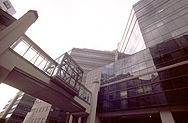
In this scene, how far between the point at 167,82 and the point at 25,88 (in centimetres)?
2398

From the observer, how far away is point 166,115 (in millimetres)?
17766

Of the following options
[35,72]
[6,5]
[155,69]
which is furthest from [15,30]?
[6,5]

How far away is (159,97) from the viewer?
62.1 feet

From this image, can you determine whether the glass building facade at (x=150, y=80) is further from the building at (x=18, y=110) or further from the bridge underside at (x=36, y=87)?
the building at (x=18, y=110)

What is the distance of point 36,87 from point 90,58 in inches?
2439

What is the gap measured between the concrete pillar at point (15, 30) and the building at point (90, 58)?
57.3 meters

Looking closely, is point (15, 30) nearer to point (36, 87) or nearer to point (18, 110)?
point (36, 87)

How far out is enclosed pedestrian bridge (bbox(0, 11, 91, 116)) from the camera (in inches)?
428

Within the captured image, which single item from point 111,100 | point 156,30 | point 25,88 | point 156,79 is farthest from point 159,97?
point 25,88

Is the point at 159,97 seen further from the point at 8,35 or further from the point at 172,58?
the point at 8,35

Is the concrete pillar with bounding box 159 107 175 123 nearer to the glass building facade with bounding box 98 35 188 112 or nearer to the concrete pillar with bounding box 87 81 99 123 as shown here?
the glass building facade with bounding box 98 35 188 112

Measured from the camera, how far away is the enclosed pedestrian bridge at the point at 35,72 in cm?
1086

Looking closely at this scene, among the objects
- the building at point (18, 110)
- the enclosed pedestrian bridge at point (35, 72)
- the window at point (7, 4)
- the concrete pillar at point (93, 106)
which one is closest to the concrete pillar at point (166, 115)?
the concrete pillar at point (93, 106)

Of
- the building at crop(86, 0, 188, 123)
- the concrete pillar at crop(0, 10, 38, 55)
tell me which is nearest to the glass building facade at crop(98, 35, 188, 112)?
the building at crop(86, 0, 188, 123)
